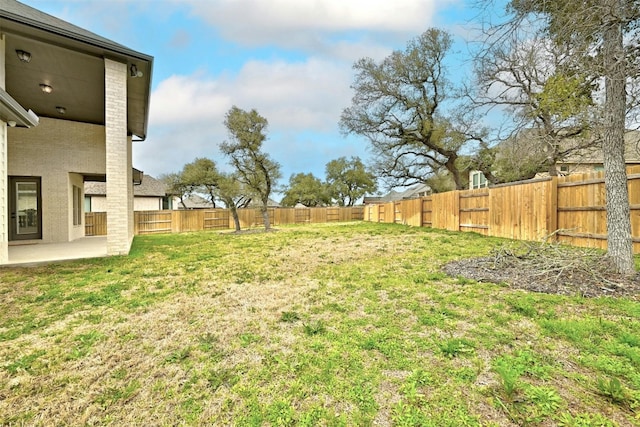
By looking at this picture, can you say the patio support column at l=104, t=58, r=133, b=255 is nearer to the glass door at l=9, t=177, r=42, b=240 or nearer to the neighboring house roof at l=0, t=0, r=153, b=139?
the neighboring house roof at l=0, t=0, r=153, b=139

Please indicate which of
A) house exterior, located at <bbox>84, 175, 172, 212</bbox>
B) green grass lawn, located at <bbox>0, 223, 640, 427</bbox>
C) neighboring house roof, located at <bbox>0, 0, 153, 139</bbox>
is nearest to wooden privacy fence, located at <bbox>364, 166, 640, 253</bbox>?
green grass lawn, located at <bbox>0, 223, 640, 427</bbox>

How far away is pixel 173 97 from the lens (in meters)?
15.0

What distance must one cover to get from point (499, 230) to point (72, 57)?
11308 mm

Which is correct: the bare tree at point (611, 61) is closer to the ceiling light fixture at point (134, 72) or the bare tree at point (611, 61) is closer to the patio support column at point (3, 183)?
the ceiling light fixture at point (134, 72)

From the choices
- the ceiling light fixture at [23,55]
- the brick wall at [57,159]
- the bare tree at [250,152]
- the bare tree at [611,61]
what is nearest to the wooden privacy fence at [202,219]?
the bare tree at [250,152]

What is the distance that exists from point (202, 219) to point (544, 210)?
1827 cm

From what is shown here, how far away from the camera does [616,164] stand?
154 inches

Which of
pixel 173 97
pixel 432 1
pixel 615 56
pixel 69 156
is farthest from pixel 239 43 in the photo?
pixel 615 56

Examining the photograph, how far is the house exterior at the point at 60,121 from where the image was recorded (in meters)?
5.34

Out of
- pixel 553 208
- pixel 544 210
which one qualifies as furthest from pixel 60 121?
pixel 553 208

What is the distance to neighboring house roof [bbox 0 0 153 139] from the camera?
207 inches

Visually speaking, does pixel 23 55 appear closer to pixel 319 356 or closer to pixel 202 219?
pixel 319 356

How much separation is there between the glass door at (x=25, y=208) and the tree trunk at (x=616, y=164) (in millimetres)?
13146

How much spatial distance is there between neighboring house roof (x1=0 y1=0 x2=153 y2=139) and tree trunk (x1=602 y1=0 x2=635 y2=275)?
7.76 m
